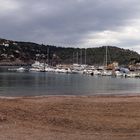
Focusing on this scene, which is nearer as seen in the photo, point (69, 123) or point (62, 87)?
point (69, 123)

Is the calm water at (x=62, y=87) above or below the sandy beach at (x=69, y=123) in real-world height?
below

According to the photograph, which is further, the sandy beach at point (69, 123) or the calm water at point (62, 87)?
the calm water at point (62, 87)

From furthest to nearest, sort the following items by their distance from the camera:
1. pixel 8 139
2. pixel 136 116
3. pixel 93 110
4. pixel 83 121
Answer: pixel 93 110, pixel 136 116, pixel 83 121, pixel 8 139

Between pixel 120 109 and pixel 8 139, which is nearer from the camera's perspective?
pixel 8 139

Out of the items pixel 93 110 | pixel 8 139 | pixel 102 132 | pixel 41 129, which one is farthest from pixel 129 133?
pixel 93 110

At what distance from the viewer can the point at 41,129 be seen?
18016mm

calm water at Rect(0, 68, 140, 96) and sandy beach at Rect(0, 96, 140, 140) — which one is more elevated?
sandy beach at Rect(0, 96, 140, 140)

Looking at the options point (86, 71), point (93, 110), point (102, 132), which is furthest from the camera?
point (86, 71)

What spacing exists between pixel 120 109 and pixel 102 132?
334 inches

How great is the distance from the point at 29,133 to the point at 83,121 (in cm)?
427

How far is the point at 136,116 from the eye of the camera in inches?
917

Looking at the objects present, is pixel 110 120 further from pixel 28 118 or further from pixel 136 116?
pixel 28 118

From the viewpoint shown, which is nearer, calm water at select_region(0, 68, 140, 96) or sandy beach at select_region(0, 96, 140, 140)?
sandy beach at select_region(0, 96, 140, 140)

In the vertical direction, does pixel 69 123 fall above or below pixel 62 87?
above
